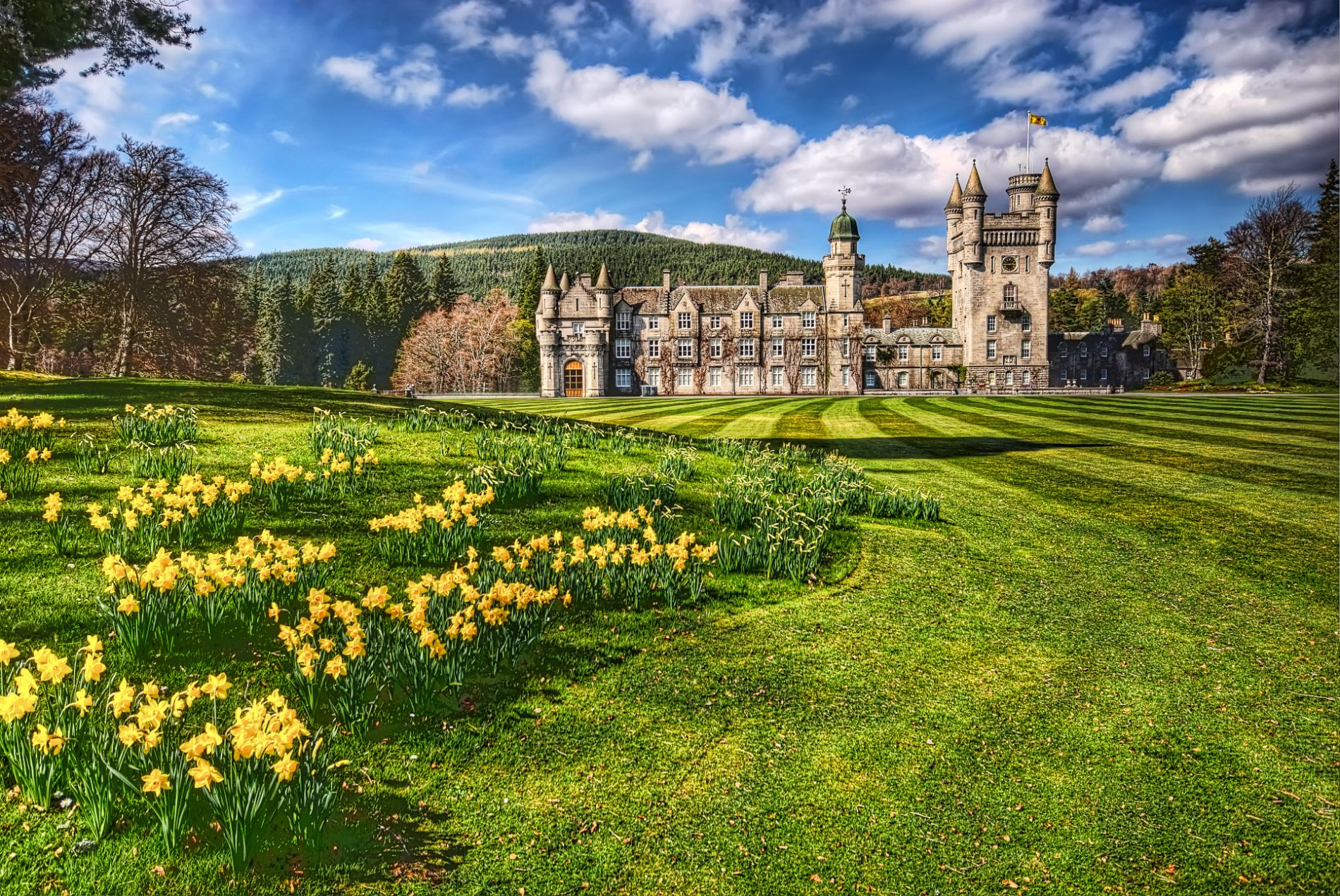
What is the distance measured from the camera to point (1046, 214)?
64750 mm

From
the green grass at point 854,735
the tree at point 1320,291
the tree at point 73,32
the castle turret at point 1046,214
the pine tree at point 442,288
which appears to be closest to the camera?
the green grass at point 854,735

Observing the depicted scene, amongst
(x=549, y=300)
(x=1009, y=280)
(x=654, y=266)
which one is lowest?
(x=549, y=300)

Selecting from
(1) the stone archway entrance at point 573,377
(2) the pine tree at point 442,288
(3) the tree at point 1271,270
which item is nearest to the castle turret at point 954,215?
(3) the tree at point 1271,270

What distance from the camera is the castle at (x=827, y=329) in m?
65.4

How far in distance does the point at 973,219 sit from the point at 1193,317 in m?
26.4

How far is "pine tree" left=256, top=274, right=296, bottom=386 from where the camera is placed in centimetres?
7231

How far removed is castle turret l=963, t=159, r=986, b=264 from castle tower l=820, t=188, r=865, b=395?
9.96 metres

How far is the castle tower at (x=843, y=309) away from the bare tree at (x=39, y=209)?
184 feet

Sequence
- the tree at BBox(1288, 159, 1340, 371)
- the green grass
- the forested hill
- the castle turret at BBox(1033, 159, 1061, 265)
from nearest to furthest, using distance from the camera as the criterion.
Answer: the green grass → the tree at BBox(1288, 159, 1340, 371) → the castle turret at BBox(1033, 159, 1061, 265) → the forested hill

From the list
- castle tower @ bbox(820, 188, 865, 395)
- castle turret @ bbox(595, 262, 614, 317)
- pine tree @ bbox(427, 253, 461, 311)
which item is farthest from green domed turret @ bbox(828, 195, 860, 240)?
pine tree @ bbox(427, 253, 461, 311)

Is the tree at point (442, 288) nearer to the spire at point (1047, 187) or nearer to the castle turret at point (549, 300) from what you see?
the castle turret at point (549, 300)

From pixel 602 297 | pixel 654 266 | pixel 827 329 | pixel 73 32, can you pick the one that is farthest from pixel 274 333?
pixel 654 266

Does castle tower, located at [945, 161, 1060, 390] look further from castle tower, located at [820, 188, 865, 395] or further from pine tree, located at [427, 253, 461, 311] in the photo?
pine tree, located at [427, 253, 461, 311]

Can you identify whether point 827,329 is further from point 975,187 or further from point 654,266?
point 654,266
